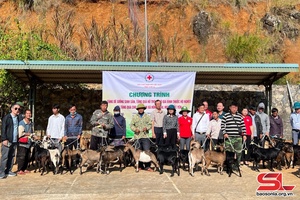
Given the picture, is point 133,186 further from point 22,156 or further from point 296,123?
point 296,123

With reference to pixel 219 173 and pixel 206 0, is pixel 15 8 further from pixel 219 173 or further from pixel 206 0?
pixel 219 173

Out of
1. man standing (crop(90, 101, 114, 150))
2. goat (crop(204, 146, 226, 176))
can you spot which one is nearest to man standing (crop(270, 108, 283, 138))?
goat (crop(204, 146, 226, 176))

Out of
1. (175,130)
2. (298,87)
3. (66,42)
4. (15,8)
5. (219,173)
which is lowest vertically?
(219,173)

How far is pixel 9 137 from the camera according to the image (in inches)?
318

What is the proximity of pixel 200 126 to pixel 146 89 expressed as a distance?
2.41 meters

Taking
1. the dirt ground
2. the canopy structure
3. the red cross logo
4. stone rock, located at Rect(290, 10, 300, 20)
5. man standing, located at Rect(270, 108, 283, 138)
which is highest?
stone rock, located at Rect(290, 10, 300, 20)

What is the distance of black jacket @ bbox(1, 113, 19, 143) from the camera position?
8038 mm

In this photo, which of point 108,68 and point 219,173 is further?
point 108,68

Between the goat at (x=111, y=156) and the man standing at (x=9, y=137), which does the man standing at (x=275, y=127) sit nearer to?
the goat at (x=111, y=156)

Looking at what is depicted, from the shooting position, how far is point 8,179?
809cm

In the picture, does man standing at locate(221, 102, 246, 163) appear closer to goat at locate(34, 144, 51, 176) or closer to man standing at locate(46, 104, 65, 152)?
man standing at locate(46, 104, 65, 152)

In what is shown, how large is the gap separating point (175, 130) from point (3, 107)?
822cm

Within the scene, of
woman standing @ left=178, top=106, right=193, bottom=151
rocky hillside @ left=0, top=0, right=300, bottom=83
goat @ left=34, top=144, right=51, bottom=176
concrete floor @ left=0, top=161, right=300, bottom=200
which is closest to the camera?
concrete floor @ left=0, top=161, right=300, bottom=200

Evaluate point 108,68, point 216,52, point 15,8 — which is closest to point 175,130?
point 108,68
